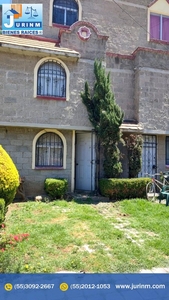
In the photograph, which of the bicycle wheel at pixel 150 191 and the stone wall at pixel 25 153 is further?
the bicycle wheel at pixel 150 191

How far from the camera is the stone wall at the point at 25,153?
10.5 meters

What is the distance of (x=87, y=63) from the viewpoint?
37.4 feet

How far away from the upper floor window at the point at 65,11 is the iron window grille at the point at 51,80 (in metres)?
4.88

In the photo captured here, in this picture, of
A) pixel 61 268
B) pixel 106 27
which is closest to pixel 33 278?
pixel 61 268

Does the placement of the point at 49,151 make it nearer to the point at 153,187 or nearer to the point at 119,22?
the point at 153,187

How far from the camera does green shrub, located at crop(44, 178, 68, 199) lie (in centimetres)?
1006

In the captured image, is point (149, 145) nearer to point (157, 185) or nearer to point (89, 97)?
point (157, 185)

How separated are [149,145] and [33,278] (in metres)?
9.90

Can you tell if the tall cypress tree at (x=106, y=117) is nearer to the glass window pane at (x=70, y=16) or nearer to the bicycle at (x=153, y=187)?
the bicycle at (x=153, y=187)

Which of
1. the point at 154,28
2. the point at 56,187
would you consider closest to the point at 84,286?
the point at 56,187

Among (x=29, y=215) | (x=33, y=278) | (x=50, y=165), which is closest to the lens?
(x=33, y=278)

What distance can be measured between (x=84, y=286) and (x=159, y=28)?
1650 centimetres

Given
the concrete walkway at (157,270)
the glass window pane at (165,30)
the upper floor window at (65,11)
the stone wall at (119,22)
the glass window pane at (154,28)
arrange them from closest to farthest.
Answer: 1. the concrete walkway at (157,270)
2. the upper floor window at (65,11)
3. the stone wall at (119,22)
4. the glass window pane at (154,28)
5. the glass window pane at (165,30)

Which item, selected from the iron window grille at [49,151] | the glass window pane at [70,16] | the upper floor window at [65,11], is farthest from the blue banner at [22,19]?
the iron window grille at [49,151]
